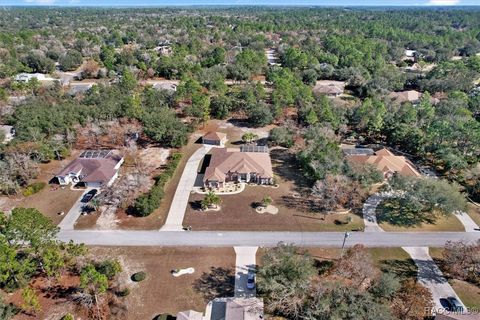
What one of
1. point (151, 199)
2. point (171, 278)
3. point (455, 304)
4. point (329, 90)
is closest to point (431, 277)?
point (455, 304)

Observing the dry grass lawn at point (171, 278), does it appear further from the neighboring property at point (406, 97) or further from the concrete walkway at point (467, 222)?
the neighboring property at point (406, 97)

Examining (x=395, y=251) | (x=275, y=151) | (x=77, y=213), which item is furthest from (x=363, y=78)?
(x=77, y=213)

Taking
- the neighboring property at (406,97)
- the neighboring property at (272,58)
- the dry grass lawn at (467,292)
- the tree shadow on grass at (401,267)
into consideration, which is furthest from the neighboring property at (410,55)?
the dry grass lawn at (467,292)

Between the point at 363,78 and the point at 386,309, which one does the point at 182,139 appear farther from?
the point at 363,78

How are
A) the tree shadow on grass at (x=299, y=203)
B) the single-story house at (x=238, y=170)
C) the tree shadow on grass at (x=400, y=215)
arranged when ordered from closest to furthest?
the tree shadow on grass at (x=400, y=215), the tree shadow on grass at (x=299, y=203), the single-story house at (x=238, y=170)

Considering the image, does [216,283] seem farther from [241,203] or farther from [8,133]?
[8,133]

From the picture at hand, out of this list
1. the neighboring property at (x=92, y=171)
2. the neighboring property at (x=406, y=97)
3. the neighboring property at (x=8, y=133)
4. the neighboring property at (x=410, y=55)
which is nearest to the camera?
the neighboring property at (x=92, y=171)

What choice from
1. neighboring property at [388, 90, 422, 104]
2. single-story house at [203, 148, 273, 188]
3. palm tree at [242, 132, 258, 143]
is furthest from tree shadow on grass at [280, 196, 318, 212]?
neighboring property at [388, 90, 422, 104]

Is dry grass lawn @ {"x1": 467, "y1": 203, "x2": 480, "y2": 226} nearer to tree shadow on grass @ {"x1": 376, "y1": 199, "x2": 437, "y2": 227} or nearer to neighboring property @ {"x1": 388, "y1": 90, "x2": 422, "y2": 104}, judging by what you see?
tree shadow on grass @ {"x1": 376, "y1": 199, "x2": 437, "y2": 227}
